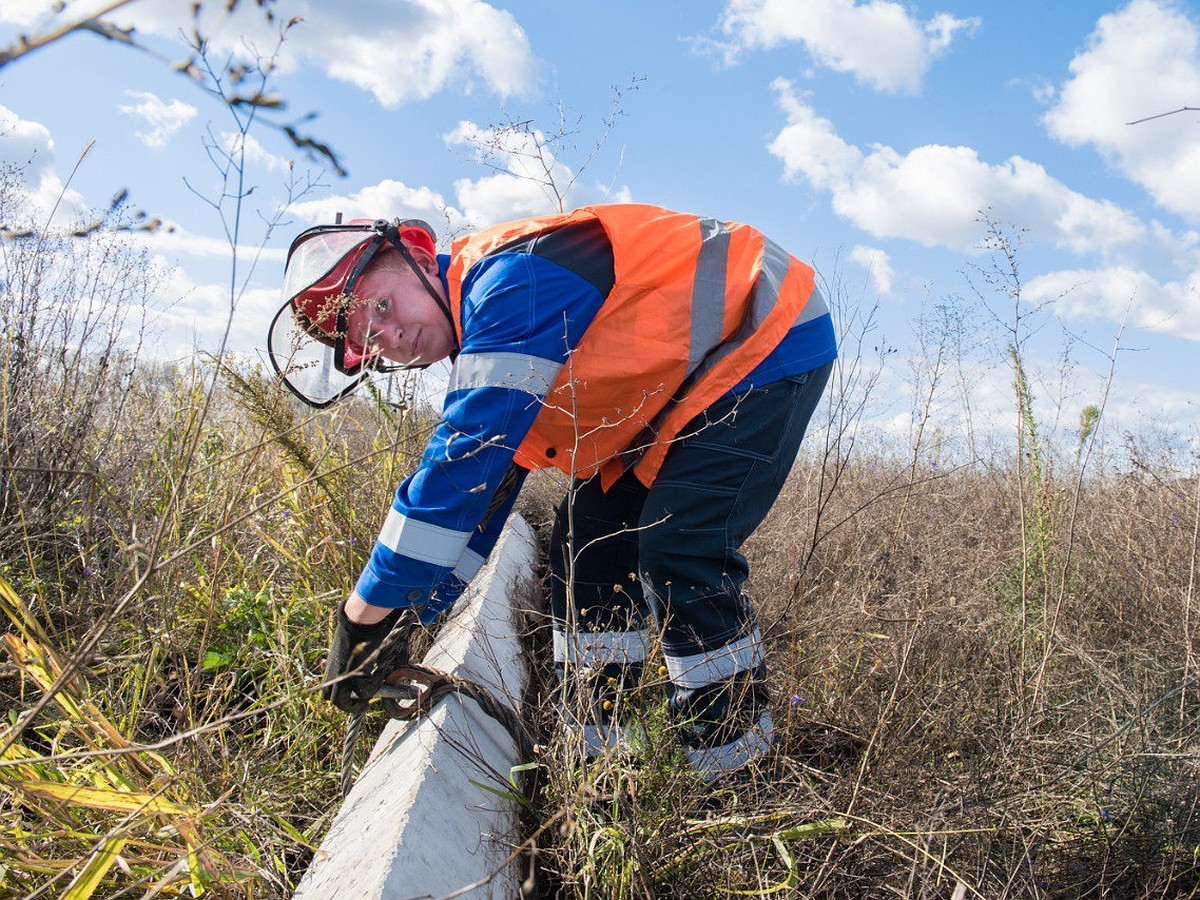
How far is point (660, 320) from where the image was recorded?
232 cm

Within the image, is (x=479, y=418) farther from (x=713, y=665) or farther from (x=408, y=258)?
(x=713, y=665)

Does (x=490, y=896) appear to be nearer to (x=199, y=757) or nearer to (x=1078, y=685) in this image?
(x=199, y=757)

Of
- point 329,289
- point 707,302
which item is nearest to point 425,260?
point 329,289

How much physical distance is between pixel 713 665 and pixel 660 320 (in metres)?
0.95

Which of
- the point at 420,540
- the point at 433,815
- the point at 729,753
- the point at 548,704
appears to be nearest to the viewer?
the point at 433,815

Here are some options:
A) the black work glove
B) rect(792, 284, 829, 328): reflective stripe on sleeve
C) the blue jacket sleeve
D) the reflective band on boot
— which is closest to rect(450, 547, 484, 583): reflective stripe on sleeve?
the black work glove

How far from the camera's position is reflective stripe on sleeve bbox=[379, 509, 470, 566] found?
199 centimetres

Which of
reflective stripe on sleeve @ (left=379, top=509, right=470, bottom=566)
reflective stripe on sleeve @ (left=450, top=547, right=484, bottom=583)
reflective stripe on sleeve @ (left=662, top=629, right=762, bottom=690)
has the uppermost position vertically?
reflective stripe on sleeve @ (left=379, top=509, right=470, bottom=566)

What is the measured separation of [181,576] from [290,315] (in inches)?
43.1

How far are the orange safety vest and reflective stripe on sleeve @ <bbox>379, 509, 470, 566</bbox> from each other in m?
0.45

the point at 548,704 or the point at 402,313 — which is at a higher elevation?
the point at 402,313

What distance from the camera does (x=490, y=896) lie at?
5.57 ft

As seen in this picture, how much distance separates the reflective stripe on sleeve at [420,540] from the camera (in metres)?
1.99

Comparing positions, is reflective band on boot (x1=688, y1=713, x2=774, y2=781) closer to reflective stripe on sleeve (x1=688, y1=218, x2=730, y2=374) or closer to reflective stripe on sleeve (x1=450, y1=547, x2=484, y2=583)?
reflective stripe on sleeve (x1=450, y1=547, x2=484, y2=583)
